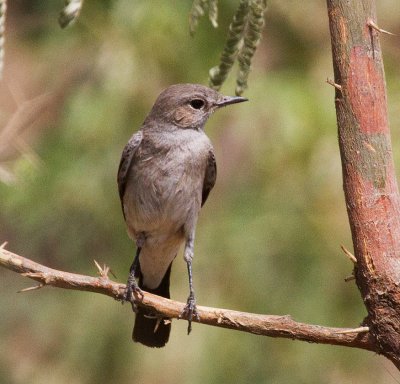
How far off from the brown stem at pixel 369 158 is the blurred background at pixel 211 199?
2.85m

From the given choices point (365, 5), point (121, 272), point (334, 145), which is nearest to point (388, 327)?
point (365, 5)

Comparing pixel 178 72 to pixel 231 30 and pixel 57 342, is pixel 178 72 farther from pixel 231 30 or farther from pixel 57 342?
pixel 231 30

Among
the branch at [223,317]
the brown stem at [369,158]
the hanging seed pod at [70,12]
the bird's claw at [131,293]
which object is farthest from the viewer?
the bird's claw at [131,293]

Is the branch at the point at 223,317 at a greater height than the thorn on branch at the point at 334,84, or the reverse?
the thorn on branch at the point at 334,84

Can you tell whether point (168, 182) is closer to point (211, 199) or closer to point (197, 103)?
point (197, 103)

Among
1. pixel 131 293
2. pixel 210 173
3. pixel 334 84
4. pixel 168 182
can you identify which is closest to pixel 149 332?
pixel 131 293

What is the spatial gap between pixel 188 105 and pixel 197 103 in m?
0.06

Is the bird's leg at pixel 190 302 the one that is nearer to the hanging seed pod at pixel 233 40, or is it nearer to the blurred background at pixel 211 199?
the blurred background at pixel 211 199

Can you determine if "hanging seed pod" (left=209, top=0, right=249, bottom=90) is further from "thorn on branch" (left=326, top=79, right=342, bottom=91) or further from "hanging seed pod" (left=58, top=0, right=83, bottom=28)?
"hanging seed pod" (left=58, top=0, right=83, bottom=28)

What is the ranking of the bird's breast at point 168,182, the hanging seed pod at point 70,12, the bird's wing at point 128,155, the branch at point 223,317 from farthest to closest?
the bird's wing at point 128,155, the bird's breast at point 168,182, the branch at point 223,317, the hanging seed pod at point 70,12

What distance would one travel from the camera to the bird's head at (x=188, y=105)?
18.1 feet

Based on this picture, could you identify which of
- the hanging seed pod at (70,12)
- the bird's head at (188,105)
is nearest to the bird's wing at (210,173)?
the bird's head at (188,105)

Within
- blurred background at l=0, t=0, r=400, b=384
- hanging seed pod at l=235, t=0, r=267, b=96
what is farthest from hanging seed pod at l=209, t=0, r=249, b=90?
blurred background at l=0, t=0, r=400, b=384

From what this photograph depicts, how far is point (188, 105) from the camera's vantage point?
18.2 ft
